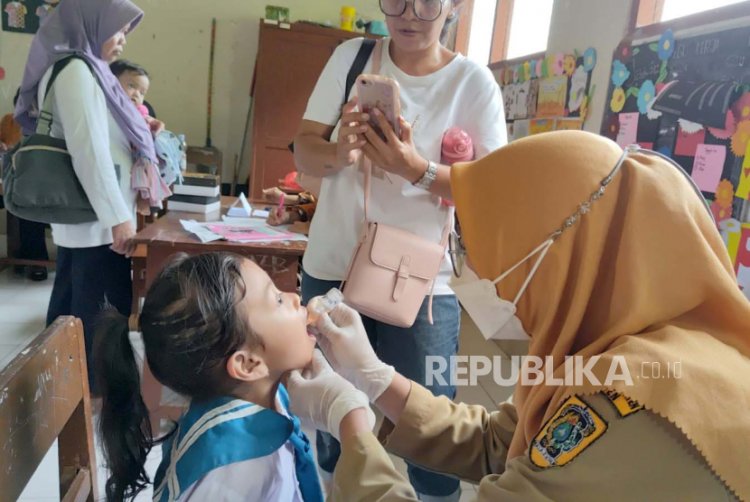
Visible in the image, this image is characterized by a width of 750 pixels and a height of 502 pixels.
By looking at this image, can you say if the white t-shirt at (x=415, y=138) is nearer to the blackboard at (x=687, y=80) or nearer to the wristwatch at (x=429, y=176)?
the wristwatch at (x=429, y=176)

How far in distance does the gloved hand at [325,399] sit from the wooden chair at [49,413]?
1.05 feet

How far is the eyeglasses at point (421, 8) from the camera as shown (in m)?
1.21

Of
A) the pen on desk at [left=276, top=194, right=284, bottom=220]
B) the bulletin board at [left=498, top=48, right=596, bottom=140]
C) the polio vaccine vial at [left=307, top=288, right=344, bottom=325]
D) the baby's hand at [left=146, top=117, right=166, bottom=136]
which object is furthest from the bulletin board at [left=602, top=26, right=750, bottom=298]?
the baby's hand at [left=146, top=117, right=166, bottom=136]

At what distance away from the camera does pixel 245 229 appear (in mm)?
1992

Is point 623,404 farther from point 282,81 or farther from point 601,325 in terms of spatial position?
point 282,81

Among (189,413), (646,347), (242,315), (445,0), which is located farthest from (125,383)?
(445,0)

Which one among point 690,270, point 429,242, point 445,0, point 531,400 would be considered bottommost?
point 531,400

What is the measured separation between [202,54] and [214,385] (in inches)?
187

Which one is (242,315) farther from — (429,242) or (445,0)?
(445,0)

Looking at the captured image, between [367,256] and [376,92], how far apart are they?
35 cm

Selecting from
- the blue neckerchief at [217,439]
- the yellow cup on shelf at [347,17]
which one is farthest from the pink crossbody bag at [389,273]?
the yellow cup on shelf at [347,17]

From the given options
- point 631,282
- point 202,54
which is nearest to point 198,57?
point 202,54

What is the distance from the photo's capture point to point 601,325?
2.41ft

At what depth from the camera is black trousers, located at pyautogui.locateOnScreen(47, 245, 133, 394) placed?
1954mm
